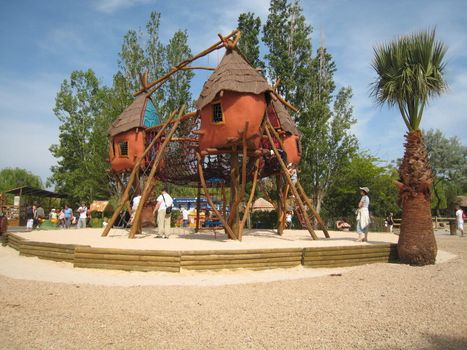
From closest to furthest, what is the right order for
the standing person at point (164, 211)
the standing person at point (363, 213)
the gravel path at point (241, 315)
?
the gravel path at point (241, 315) < the standing person at point (363, 213) < the standing person at point (164, 211)

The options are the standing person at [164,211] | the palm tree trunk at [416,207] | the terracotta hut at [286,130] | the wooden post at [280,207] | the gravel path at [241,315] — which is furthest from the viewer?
the wooden post at [280,207]

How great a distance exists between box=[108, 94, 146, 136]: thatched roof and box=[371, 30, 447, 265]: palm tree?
10259mm

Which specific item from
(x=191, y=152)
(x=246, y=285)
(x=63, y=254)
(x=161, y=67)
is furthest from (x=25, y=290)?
(x=161, y=67)

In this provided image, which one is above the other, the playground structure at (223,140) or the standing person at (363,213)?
the playground structure at (223,140)

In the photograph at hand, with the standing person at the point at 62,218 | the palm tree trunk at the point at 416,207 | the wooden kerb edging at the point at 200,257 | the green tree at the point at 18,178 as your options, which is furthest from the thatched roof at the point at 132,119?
the green tree at the point at 18,178

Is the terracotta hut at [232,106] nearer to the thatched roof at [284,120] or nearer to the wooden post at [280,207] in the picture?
the thatched roof at [284,120]

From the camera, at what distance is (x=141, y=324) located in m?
5.09

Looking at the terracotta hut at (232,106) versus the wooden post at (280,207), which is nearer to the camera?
the terracotta hut at (232,106)

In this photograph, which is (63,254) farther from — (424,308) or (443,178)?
(443,178)

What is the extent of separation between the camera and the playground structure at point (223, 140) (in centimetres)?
1302

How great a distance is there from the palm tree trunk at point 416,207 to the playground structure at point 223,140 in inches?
142

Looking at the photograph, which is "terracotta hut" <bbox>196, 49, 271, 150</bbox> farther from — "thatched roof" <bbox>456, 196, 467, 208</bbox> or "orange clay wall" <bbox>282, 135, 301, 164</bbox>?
"thatched roof" <bbox>456, 196, 467, 208</bbox>

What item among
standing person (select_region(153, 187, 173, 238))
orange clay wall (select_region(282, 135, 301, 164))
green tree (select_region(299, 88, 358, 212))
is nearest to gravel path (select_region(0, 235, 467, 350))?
standing person (select_region(153, 187, 173, 238))

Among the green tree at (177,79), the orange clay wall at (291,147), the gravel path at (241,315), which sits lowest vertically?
the gravel path at (241,315)
